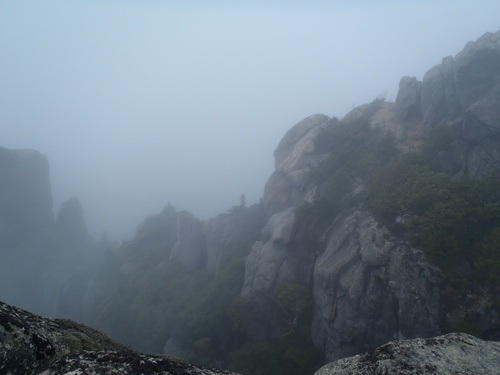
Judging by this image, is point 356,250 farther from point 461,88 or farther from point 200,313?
point 200,313

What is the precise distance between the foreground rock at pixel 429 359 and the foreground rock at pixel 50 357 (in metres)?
3.97

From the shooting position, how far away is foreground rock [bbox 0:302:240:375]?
5414mm

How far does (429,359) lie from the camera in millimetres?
7055

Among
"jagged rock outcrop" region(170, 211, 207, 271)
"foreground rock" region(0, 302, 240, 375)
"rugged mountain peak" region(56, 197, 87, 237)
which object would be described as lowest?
"jagged rock outcrop" region(170, 211, 207, 271)

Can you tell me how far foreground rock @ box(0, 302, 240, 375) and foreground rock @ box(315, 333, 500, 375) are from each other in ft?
13.0

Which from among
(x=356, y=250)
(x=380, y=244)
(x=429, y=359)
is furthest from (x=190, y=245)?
(x=429, y=359)

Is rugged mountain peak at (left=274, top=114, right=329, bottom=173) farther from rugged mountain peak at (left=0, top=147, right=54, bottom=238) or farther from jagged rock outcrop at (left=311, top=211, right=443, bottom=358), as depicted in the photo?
rugged mountain peak at (left=0, top=147, right=54, bottom=238)

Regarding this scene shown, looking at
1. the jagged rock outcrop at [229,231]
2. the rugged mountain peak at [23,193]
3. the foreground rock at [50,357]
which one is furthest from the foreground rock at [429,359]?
the rugged mountain peak at [23,193]

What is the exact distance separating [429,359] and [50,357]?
9200 mm

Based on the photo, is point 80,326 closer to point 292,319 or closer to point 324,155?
point 292,319

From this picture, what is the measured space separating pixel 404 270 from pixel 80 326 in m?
18.2

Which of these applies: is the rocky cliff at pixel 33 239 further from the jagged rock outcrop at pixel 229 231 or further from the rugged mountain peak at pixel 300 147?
the rugged mountain peak at pixel 300 147

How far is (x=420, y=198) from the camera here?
20.6m

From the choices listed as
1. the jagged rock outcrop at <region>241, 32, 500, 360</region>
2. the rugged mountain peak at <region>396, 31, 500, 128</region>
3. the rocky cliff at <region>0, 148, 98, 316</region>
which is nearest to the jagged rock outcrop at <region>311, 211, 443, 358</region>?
the jagged rock outcrop at <region>241, 32, 500, 360</region>
